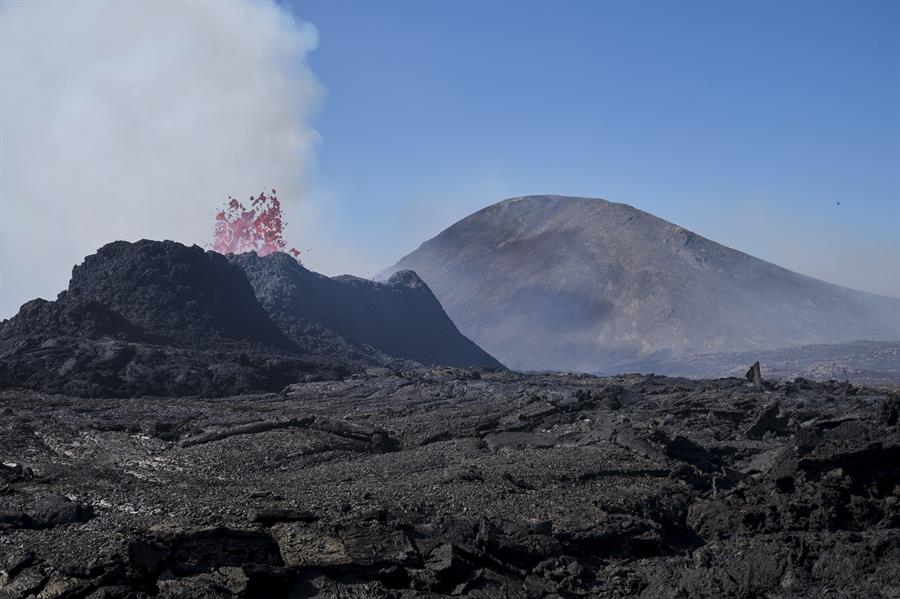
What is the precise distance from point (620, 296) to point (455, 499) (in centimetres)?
9491

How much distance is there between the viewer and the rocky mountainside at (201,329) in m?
36.8

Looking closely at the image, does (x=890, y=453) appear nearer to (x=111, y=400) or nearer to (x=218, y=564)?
(x=218, y=564)

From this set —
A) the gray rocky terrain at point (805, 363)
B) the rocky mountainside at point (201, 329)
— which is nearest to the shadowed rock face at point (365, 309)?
the rocky mountainside at point (201, 329)

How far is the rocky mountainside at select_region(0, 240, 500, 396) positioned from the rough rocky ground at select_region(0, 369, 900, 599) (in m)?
4.62

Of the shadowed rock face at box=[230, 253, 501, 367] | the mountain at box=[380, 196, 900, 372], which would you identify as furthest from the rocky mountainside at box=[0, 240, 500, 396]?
the mountain at box=[380, 196, 900, 372]

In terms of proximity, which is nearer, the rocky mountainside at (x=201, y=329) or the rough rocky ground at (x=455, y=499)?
the rough rocky ground at (x=455, y=499)

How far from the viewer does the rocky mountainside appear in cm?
3681

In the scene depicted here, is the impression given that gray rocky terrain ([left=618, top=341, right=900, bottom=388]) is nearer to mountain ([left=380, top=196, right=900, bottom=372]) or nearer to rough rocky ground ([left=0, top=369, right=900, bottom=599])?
mountain ([left=380, top=196, right=900, bottom=372])

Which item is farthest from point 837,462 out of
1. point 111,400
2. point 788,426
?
point 111,400

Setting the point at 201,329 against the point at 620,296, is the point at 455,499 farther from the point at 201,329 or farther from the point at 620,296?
the point at 620,296

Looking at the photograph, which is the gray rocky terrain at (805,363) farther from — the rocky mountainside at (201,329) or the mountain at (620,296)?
the rocky mountainside at (201,329)

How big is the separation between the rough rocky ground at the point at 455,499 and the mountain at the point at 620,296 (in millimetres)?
68473

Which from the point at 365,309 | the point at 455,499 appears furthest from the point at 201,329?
the point at 455,499

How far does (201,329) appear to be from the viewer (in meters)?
47.5
